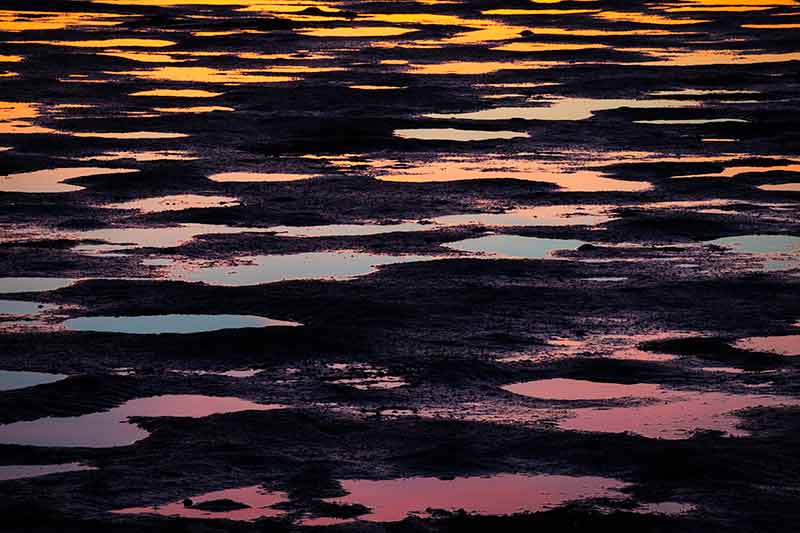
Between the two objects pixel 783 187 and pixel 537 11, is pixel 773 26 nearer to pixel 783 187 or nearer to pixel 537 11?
pixel 537 11

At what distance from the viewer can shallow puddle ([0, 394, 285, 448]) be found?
31.6ft

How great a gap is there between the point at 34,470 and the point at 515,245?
6.81 meters

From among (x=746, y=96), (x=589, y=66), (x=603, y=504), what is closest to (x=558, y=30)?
(x=589, y=66)

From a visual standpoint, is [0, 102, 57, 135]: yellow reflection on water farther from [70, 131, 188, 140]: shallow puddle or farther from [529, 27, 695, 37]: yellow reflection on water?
[529, 27, 695, 37]: yellow reflection on water

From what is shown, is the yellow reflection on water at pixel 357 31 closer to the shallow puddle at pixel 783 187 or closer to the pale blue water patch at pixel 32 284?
the shallow puddle at pixel 783 187

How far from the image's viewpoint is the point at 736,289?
43.6 feet

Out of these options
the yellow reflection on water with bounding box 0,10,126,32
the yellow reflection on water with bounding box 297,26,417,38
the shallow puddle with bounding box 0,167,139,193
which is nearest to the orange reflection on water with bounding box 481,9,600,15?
the yellow reflection on water with bounding box 297,26,417,38

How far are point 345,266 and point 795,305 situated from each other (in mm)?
3550

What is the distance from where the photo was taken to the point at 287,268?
1427 centimetres

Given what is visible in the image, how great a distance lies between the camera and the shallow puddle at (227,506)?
8.34 meters

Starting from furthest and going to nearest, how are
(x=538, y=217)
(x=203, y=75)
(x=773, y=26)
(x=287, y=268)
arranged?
1. (x=773, y=26)
2. (x=203, y=75)
3. (x=538, y=217)
4. (x=287, y=268)

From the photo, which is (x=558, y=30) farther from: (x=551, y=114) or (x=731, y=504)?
(x=731, y=504)

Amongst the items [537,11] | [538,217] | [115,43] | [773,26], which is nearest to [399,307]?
[538,217]

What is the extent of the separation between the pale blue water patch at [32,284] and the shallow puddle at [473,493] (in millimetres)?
5300
